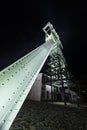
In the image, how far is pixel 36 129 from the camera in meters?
4.38

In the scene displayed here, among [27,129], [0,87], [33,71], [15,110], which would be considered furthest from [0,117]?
[27,129]

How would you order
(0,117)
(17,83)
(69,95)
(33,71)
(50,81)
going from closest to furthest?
(0,117) → (17,83) → (33,71) → (50,81) → (69,95)

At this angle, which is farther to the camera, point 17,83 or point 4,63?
point 4,63

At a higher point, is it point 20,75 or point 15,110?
point 20,75

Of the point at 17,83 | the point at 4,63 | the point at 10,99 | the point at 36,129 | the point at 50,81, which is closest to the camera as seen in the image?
the point at 10,99

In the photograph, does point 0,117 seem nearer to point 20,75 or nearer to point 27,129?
point 20,75

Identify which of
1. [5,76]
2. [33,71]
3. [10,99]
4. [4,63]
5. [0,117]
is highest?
[4,63]

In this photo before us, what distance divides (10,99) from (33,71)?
59cm

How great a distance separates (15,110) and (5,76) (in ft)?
1.25

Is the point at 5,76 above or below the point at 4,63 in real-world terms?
below

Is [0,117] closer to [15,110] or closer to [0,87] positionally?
[15,110]

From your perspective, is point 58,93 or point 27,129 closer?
point 27,129

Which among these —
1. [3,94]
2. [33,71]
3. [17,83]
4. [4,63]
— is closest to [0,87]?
[3,94]

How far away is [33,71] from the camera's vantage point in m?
1.79
